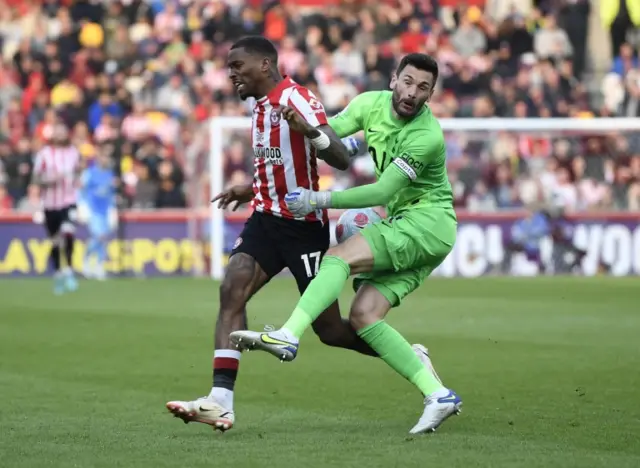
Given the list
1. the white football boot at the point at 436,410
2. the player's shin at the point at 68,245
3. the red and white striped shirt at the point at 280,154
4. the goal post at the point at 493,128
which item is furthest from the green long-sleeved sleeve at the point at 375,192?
the goal post at the point at 493,128

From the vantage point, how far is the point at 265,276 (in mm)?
7445

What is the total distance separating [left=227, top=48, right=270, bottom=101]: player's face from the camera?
7355 millimetres

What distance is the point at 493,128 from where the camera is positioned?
73.4 feet

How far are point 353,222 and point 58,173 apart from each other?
1177 centimetres

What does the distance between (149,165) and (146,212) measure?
0.94 metres

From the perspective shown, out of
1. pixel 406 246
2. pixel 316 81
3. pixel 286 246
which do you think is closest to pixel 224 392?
pixel 286 246

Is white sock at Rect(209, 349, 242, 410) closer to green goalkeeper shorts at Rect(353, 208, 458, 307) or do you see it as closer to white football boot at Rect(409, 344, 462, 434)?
green goalkeeper shorts at Rect(353, 208, 458, 307)

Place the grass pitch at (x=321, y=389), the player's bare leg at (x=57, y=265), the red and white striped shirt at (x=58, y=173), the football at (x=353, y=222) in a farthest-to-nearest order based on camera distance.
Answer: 1. the red and white striped shirt at (x=58, y=173)
2. the player's bare leg at (x=57, y=265)
3. the football at (x=353, y=222)
4. the grass pitch at (x=321, y=389)

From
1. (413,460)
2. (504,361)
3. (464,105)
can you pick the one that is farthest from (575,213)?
(413,460)

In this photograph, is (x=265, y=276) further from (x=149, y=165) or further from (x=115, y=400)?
(x=149, y=165)

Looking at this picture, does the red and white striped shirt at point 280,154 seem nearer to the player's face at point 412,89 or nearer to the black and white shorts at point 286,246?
the black and white shorts at point 286,246

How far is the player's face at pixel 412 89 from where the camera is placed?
7.27 meters

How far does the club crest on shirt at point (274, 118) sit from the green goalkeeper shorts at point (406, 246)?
0.72 meters

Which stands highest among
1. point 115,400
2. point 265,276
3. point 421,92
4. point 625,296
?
point 421,92
